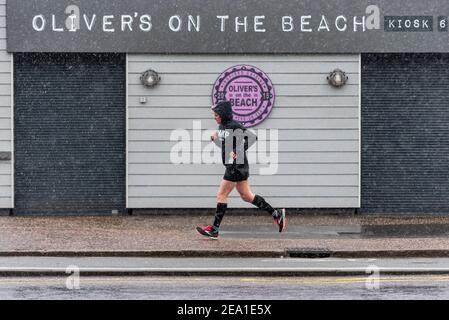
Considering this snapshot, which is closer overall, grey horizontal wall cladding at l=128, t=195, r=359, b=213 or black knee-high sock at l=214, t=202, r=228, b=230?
black knee-high sock at l=214, t=202, r=228, b=230

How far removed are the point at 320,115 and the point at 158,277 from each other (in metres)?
8.44

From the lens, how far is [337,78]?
2056cm

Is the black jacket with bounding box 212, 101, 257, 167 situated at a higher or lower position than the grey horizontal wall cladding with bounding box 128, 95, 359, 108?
lower

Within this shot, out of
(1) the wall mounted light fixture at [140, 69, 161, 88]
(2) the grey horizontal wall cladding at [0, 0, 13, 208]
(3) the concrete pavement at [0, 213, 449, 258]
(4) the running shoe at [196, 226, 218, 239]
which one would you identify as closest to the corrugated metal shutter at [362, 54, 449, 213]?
(3) the concrete pavement at [0, 213, 449, 258]

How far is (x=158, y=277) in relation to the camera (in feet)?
42.6

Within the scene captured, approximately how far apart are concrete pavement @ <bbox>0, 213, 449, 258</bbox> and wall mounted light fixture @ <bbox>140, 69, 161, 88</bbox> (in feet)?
7.90

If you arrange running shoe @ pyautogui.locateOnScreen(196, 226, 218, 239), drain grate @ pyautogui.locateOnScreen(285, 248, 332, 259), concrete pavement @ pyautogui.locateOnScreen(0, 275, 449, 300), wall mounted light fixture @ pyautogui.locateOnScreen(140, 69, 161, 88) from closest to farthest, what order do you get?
concrete pavement @ pyautogui.locateOnScreen(0, 275, 449, 300) < drain grate @ pyautogui.locateOnScreen(285, 248, 332, 259) < running shoe @ pyautogui.locateOnScreen(196, 226, 218, 239) < wall mounted light fixture @ pyautogui.locateOnScreen(140, 69, 161, 88)

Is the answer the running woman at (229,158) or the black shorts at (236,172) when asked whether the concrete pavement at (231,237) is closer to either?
the running woman at (229,158)

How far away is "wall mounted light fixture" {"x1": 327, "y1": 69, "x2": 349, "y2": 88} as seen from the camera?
2056 centimetres

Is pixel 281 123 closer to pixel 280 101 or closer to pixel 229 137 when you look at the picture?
pixel 280 101

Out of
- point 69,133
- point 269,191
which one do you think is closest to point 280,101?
point 269,191

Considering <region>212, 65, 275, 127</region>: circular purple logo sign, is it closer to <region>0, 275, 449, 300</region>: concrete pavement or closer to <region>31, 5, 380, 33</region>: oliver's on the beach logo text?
<region>31, 5, 380, 33</region>: oliver's on the beach logo text

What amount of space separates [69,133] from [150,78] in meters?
1.83
